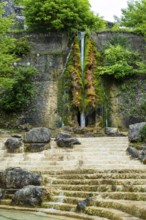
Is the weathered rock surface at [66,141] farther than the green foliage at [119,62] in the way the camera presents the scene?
No

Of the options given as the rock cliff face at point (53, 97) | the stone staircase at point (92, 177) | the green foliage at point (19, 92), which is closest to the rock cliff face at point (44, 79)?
the rock cliff face at point (53, 97)

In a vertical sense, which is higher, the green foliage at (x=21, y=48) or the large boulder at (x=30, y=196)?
the green foliage at (x=21, y=48)

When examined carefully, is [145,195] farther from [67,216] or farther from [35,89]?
[35,89]

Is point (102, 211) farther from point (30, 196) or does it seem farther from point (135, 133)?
point (135, 133)

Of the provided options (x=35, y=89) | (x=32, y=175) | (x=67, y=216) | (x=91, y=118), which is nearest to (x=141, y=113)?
(x=91, y=118)

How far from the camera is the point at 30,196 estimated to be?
12.0 m

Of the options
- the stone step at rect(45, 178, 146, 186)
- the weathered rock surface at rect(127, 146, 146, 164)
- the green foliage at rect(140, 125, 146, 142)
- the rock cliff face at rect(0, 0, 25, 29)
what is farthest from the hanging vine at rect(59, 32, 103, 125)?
the stone step at rect(45, 178, 146, 186)

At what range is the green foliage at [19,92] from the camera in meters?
26.5

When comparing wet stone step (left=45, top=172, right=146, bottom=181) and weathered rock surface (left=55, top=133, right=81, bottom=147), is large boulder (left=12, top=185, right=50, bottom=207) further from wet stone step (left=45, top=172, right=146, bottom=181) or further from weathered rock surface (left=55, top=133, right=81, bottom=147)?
weathered rock surface (left=55, top=133, right=81, bottom=147)

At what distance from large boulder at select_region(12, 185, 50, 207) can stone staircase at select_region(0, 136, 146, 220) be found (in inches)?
8.8

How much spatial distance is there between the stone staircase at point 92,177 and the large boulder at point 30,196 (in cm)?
22

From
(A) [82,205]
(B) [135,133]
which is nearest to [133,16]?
(B) [135,133]

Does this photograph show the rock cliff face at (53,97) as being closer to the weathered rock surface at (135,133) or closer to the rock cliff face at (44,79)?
the rock cliff face at (44,79)

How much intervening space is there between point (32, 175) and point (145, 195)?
12.7 feet
